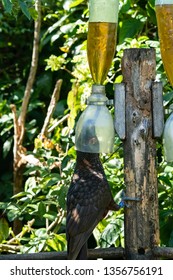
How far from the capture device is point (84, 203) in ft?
8.07

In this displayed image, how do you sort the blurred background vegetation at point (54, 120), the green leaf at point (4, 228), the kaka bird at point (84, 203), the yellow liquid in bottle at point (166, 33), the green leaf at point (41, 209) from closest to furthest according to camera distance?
the yellow liquid in bottle at point (166, 33)
the kaka bird at point (84, 203)
the blurred background vegetation at point (54, 120)
the green leaf at point (41, 209)
the green leaf at point (4, 228)

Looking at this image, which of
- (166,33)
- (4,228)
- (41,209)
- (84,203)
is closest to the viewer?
(166,33)

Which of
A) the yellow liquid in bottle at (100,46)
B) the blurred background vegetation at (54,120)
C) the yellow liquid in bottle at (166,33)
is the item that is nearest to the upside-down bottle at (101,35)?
the yellow liquid in bottle at (100,46)

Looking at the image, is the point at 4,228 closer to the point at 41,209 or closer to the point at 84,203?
the point at 41,209

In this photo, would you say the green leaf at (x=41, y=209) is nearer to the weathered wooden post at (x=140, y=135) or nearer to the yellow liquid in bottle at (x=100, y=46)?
the weathered wooden post at (x=140, y=135)

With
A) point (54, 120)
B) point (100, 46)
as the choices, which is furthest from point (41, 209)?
point (100, 46)

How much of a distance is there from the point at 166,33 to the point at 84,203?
588mm

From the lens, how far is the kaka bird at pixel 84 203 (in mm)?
2422

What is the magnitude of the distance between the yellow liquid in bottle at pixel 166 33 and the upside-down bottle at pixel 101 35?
0.48ft

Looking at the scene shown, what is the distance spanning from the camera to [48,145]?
378 cm

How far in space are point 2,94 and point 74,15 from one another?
0.71 meters

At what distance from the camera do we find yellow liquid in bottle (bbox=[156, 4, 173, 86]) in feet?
7.60

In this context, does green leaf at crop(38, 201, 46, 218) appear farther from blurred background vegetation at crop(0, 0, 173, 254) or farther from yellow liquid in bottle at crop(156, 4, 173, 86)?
yellow liquid in bottle at crop(156, 4, 173, 86)

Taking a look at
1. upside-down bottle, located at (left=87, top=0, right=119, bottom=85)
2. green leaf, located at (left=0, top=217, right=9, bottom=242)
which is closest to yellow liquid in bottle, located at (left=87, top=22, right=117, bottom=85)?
upside-down bottle, located at (left=87, top=0, right=119, bottom=85)
